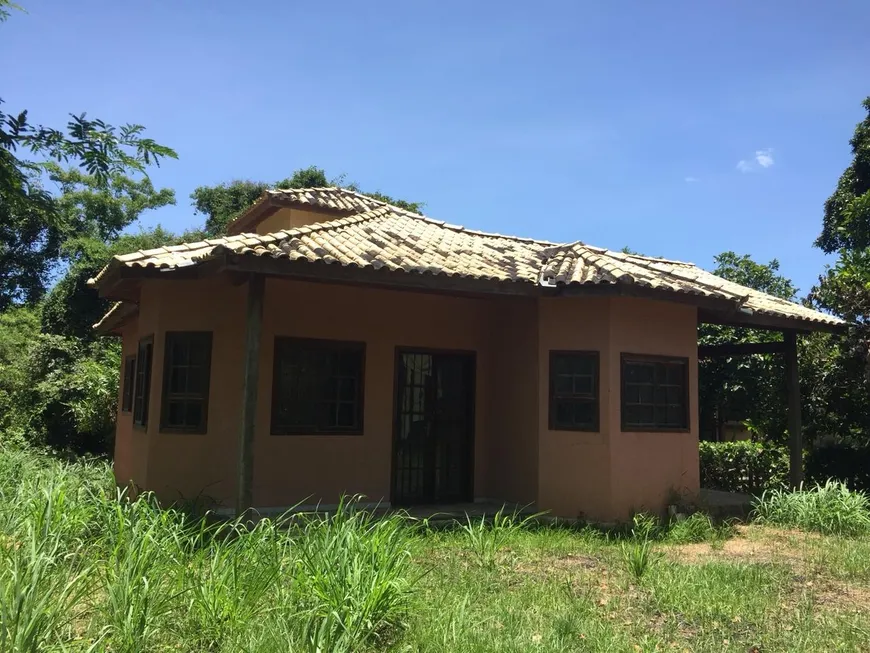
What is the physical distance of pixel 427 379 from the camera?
377 inches

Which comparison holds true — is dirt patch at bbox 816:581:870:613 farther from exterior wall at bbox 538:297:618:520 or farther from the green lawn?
exterior wall at bbox 538:297:618:520

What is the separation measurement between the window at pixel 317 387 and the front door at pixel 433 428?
0.64 m

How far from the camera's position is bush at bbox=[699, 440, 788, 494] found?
12.1m

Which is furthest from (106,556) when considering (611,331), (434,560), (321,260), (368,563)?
(611,331)

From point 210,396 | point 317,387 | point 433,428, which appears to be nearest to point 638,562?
point 433,428

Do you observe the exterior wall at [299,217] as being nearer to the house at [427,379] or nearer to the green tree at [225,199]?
the house at [427,379]

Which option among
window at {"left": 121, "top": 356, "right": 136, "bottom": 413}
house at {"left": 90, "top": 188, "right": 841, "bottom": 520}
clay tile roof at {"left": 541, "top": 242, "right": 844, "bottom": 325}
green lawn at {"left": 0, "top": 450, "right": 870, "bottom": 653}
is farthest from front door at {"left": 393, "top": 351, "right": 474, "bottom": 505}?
window at {"left": 121, "top": 356, "right": 136, "bottom": 413}

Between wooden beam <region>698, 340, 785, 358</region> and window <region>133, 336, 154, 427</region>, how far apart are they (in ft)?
29.4

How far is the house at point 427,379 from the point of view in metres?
8.23

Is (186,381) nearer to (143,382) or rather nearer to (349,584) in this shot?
(143,382)

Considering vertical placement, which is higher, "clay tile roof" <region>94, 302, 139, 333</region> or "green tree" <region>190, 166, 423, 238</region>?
"green tree" <region>190, 166, 423, 238</region>

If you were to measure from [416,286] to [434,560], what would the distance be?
2882mm

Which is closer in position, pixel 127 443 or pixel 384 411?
pixel 384 411

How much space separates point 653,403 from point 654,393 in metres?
0.13
